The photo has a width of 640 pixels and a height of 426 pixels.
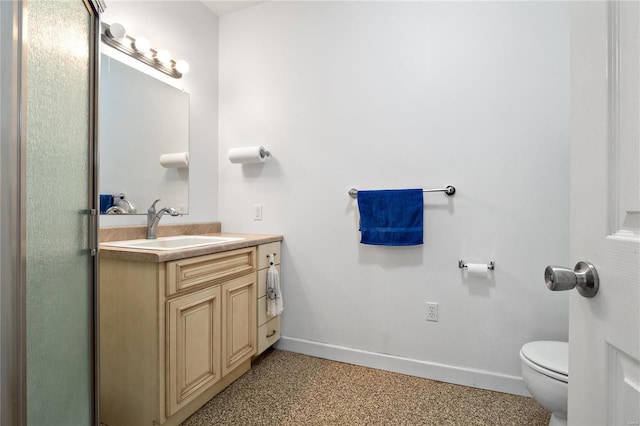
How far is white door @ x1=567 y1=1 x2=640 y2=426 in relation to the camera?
404 millimetres

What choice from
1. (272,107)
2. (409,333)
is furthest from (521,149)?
(272,107)

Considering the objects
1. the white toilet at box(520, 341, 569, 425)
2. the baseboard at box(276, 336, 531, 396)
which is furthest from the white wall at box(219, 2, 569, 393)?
the white toilet at box(520, 341, 569, 425)

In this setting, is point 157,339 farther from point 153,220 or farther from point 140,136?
point 140,136

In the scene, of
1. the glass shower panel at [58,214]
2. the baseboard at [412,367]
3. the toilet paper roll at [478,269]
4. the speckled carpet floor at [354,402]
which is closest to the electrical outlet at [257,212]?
the baseboard at [412,367]

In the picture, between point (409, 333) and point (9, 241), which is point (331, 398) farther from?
point (9, 241)

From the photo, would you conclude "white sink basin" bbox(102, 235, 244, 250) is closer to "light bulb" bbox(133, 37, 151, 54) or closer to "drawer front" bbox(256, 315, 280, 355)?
"drawer front" bbox(256, 315, 280, 355)

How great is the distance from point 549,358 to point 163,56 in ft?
8.53

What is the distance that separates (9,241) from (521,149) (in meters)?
2.04

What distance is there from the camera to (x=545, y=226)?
5.40 ft

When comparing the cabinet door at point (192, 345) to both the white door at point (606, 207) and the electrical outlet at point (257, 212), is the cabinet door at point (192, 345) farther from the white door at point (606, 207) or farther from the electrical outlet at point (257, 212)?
the white door at point (606, 207)

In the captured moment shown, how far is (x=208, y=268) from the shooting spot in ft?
5.13

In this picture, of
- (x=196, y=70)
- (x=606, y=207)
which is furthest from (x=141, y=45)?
(x=606, y=207)

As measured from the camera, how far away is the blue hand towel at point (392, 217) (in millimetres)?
1836

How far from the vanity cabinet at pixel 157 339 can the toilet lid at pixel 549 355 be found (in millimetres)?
1479
